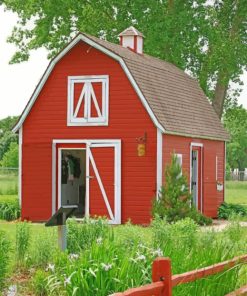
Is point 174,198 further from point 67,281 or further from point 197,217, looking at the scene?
point 67,281

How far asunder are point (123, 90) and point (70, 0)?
12.1 meters

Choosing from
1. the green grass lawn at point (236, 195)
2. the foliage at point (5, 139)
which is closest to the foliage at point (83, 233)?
the green grass lawn at point (236, 195)

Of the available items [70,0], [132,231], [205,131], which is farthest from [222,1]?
[132,231]

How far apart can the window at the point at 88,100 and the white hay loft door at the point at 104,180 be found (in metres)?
0.76

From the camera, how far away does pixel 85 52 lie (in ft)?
79.7

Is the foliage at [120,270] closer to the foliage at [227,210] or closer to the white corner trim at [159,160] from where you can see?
the white corner trim at [159,160]

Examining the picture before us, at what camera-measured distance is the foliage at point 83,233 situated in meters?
12.1

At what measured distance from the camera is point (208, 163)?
2730cm

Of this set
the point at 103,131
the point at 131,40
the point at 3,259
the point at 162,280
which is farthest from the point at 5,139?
the point at 162,280

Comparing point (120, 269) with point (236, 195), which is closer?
point (120, 269)

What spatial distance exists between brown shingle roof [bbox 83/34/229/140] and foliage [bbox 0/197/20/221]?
5168 millimetres

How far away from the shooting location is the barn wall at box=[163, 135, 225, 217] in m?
24.7

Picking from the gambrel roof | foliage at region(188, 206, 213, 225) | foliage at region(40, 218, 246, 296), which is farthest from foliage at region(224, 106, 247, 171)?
foliage at region(40, 218, 246, 296)

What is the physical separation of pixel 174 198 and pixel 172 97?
462 cm
